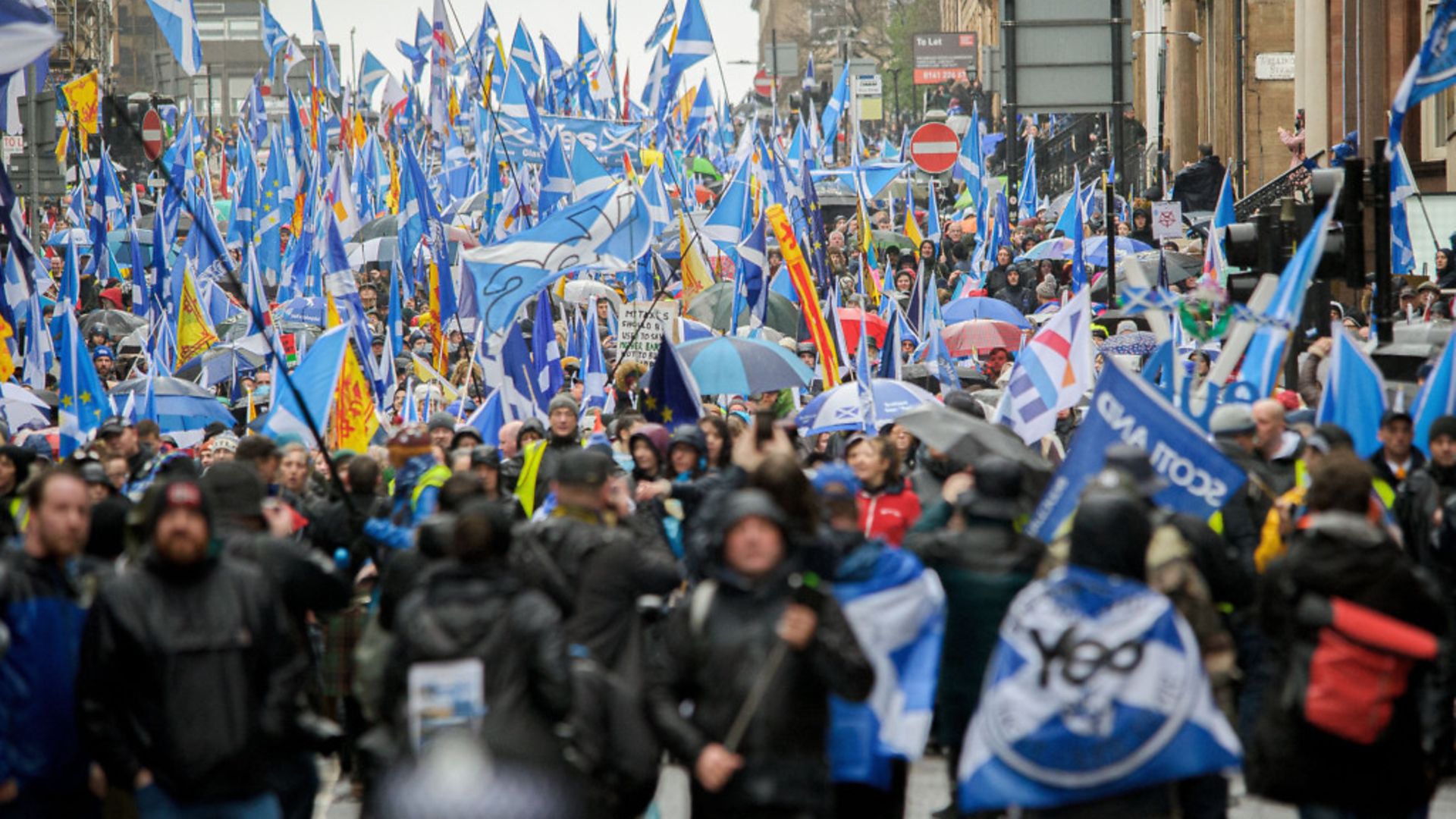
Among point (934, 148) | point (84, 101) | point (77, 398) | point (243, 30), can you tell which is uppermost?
point (243, 30)

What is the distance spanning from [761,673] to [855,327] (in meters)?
13.2

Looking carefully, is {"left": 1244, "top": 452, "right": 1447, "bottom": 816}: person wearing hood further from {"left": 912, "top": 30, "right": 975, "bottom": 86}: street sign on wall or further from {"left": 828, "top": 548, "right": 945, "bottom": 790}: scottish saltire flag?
{"left": 912, "top": 30, "right": 975, "bottom": 86}: street sign on wall

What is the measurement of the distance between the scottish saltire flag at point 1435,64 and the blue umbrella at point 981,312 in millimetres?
7574

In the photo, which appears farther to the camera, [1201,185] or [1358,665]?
[1201,185]

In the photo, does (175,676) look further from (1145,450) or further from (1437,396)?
(1437,396)

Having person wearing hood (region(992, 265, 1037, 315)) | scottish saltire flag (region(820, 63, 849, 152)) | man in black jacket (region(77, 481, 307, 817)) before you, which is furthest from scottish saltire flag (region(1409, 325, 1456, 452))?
scottish saltire flag (region(820, 63, 849, 152))

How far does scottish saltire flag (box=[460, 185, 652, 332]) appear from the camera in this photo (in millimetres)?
15766

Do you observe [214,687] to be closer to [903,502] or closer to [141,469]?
[903,502]

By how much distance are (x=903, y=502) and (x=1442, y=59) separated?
4354 millimetres

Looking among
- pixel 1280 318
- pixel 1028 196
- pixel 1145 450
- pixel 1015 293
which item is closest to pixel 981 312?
pixel 1015 293

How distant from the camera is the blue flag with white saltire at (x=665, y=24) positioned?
32.8 meters

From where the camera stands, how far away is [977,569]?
282 inches

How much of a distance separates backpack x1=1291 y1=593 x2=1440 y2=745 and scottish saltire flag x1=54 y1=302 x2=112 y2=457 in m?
9.90

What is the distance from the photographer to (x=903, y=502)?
934 cm
